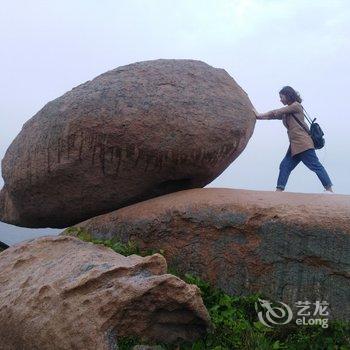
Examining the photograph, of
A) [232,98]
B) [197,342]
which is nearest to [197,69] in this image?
[232,98]

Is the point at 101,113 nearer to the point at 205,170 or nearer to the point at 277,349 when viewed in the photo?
the point at 205,170

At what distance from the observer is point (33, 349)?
14.2 feet

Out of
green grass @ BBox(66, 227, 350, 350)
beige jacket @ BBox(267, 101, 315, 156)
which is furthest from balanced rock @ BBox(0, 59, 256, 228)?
green grass @ BBox(66, 227, 350, 350)

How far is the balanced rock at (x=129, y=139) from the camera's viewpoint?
20.0 feet

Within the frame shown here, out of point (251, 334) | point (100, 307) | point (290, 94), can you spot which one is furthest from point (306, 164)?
point (100, 307)

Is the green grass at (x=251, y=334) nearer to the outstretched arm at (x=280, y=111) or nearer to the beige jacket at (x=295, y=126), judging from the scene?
the beige jacket at (x=295, y=126)

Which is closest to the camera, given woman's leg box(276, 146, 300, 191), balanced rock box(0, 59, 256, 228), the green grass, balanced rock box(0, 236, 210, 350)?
balanced rock box(0, 236, 210, 350)

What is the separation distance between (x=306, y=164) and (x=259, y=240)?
2.23 metres

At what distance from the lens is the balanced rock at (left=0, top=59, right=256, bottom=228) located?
6.09 metres

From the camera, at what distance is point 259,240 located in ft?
16.3

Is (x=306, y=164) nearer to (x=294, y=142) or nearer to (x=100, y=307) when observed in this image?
(x=294, y=142)

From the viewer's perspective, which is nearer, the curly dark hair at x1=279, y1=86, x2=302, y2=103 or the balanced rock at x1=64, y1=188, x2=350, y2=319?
the balanced rock at x1=64, y1=188, x2=350, y2=319

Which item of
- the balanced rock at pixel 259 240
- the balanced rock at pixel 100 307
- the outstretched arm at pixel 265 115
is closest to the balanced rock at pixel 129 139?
the outstretched arm at pixel 265 115

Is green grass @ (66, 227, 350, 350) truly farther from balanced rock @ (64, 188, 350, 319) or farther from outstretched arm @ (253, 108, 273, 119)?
outstretched arm @ (253, 108, 273, 119)
